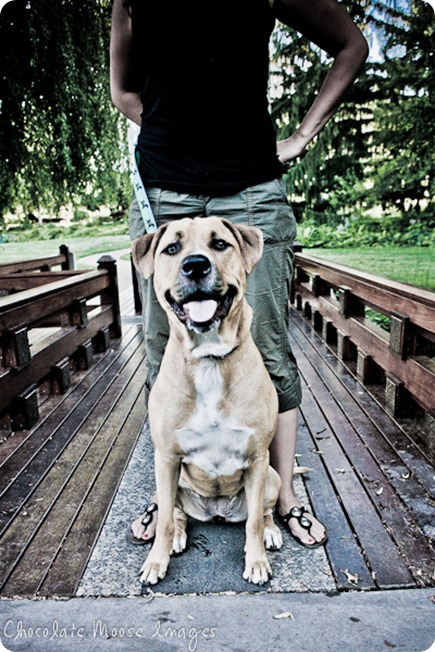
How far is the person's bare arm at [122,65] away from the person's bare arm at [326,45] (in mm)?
682

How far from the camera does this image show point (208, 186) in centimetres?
183

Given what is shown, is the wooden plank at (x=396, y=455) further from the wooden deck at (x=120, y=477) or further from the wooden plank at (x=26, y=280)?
the wooden plank at (x=26, y=280)

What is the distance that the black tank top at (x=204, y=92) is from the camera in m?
1.71

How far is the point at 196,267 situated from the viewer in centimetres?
158

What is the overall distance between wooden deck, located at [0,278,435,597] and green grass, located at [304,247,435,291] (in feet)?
13.7

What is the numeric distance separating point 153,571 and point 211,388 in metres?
0.73

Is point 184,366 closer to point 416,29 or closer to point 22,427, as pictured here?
point 22,427

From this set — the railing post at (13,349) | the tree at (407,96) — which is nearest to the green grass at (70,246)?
the tree at (407,96)

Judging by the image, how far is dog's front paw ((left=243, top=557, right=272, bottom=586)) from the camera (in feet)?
5.66

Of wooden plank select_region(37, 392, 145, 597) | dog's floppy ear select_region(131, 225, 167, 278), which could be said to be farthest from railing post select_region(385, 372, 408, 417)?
dog's floppy ear select_region(131, 225, 167, 278)

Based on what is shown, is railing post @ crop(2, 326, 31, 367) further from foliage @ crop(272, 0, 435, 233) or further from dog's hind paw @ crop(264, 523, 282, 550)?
foliage @ crop(272, 0, 435, 233)

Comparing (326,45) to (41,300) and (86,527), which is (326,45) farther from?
(41,300)

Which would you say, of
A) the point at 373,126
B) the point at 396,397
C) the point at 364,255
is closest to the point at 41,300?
the point at 396,397

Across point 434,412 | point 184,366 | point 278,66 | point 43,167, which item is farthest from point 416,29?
point 184,366
